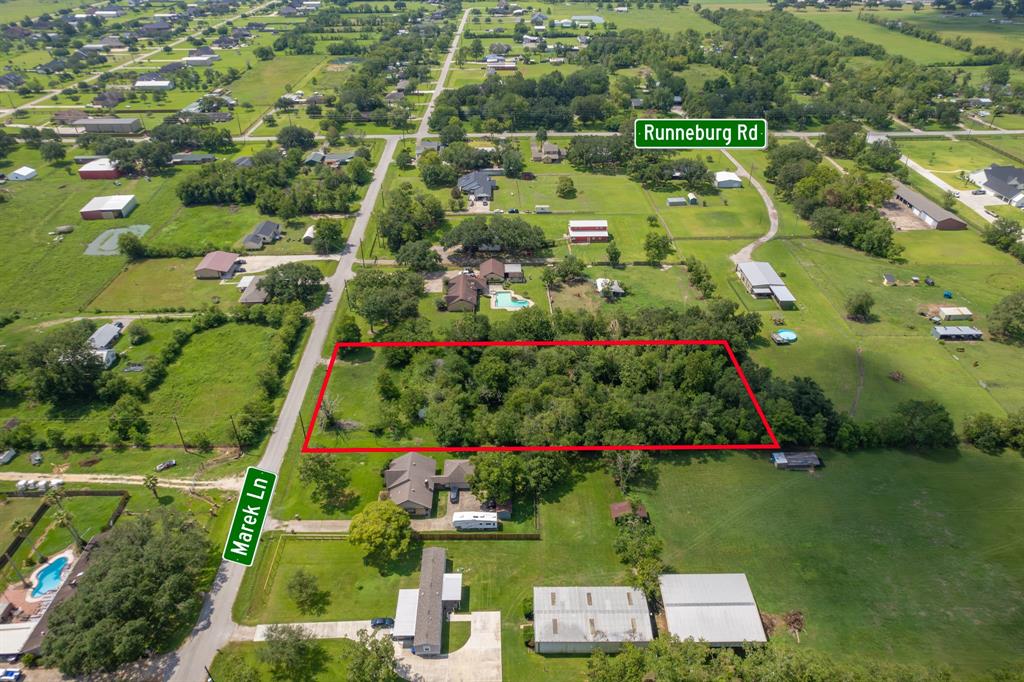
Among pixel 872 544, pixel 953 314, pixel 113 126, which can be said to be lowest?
pixel 872 544

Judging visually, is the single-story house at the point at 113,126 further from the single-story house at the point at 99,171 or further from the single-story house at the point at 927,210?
the single-story house at the point at 927,210

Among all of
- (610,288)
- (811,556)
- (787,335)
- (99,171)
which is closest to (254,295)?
(610,288)

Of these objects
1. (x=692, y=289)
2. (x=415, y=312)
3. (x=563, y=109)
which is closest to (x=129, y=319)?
(x=415, y=312)

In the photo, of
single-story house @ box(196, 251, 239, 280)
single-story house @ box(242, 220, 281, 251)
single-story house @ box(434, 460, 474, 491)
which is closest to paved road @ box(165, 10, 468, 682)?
single-story house @ box(242, 220, 281, 251)

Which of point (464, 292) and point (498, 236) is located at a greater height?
point (498, 236)

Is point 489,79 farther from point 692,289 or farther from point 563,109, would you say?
point 692,289

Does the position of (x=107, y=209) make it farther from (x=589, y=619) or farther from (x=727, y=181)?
(x=727, y=181)

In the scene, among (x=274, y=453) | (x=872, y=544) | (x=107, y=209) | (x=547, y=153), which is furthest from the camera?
(x=547, y=153)
